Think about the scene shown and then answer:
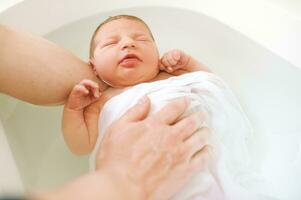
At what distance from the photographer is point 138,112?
0.81 m

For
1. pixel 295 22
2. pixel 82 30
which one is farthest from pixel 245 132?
pixel 82 30

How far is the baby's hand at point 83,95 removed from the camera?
0.91m

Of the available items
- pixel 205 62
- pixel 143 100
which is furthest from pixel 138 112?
pixel 205 62

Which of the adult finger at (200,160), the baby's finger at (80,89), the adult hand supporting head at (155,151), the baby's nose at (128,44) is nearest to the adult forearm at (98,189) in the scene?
the adult hand supporting head at (155,151)

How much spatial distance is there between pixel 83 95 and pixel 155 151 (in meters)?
0.29

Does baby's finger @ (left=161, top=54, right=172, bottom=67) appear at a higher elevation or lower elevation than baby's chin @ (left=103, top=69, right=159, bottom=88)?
higher

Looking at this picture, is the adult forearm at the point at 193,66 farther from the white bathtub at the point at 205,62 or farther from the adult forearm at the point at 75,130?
the adult forearm at the point at 75,130

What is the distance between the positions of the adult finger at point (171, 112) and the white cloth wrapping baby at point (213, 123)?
0.18 ft

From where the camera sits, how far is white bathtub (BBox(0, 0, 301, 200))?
3.50 feet

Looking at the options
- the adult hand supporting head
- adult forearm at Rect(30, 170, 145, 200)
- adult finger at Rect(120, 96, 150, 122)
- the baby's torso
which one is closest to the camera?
adult forearm at Rect(30, 170, 145, 200)

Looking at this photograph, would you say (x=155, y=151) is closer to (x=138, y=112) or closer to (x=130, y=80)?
(x=138, y=112)

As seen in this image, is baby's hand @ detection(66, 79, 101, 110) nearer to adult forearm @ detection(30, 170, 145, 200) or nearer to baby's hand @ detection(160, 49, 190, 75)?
baby's hand @ detection(160, 49, 190, 75)

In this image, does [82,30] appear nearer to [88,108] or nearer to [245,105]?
[88,108]

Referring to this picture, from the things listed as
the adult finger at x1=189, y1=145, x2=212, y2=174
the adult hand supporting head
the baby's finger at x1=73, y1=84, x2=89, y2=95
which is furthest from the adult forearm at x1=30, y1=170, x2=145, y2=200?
the baby's finger at x1=73, y1=84, x2=89, y2=95
